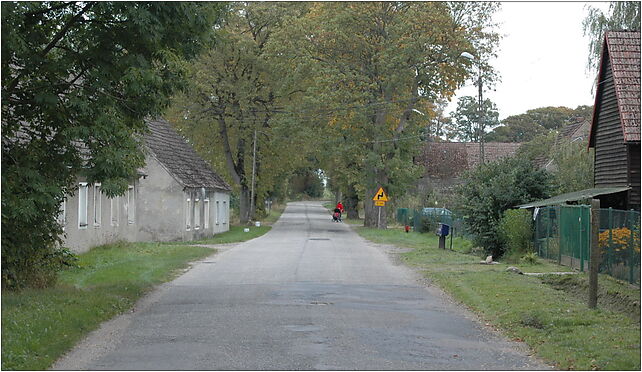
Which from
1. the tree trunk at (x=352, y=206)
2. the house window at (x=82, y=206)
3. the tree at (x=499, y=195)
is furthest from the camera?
the tree trunk at (x=352, y=206)

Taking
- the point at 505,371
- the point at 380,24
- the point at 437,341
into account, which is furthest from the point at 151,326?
the point at 380,24

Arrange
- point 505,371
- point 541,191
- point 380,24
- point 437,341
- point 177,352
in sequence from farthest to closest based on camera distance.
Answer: point 380,24 < point 541,191 < point 437,341 < point 177,352 < point 505,371

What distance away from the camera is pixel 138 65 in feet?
45.1

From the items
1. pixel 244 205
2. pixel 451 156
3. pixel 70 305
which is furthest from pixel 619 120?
pixel 451 156

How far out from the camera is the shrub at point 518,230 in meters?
25.5

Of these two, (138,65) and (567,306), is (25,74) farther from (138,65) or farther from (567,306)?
(567,306)

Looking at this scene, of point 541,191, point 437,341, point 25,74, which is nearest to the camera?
point 437,341

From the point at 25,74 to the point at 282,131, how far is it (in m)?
36.0

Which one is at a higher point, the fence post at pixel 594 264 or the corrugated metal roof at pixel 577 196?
the corrugated metal roof at pixel 577 196

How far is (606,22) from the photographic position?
107ft

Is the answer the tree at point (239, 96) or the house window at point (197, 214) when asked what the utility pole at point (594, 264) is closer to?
the house window at point (197, 214)

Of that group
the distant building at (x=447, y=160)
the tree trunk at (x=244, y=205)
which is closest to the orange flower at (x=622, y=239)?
the tree trunk at (x=244, y=205)

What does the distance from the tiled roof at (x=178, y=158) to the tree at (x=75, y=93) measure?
21.1 meters

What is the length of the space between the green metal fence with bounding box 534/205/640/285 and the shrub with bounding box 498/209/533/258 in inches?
10.1
